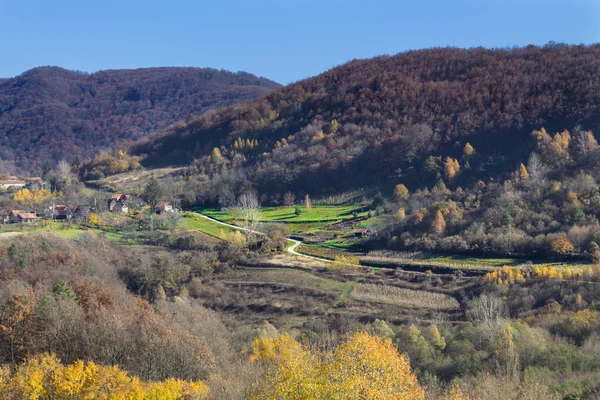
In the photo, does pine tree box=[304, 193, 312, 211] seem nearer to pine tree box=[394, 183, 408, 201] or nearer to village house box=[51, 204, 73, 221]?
pine tree box=[394, 183, 408, 201]

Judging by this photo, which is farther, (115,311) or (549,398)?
(115,311)

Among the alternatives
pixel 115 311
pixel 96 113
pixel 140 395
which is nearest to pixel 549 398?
pixel 140 395

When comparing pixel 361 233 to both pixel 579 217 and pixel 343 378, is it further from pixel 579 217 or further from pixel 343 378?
pixel 343 378

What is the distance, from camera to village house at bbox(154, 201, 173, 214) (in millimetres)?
55162

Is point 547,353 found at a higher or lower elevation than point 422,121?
lower

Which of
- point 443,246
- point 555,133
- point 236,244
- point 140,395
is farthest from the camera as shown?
point 555,133

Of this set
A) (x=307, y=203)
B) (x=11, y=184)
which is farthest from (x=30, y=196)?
(x=307, y=203)

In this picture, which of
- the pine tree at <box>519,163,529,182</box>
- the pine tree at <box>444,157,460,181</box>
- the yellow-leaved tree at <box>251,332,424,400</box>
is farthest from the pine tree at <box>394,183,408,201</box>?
the yellow-leaved tree at <box>251,332,424,400</box>

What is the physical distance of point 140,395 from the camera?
14.6 metres

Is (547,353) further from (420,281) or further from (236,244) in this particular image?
(236,244)

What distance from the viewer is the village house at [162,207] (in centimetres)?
5516

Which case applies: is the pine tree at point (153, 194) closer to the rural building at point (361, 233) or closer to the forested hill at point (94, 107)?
the rural building at point (361, 233)

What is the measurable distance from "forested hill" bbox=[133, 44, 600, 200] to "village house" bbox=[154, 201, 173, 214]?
11.6 metres

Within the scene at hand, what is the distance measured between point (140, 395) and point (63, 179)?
207 ft
